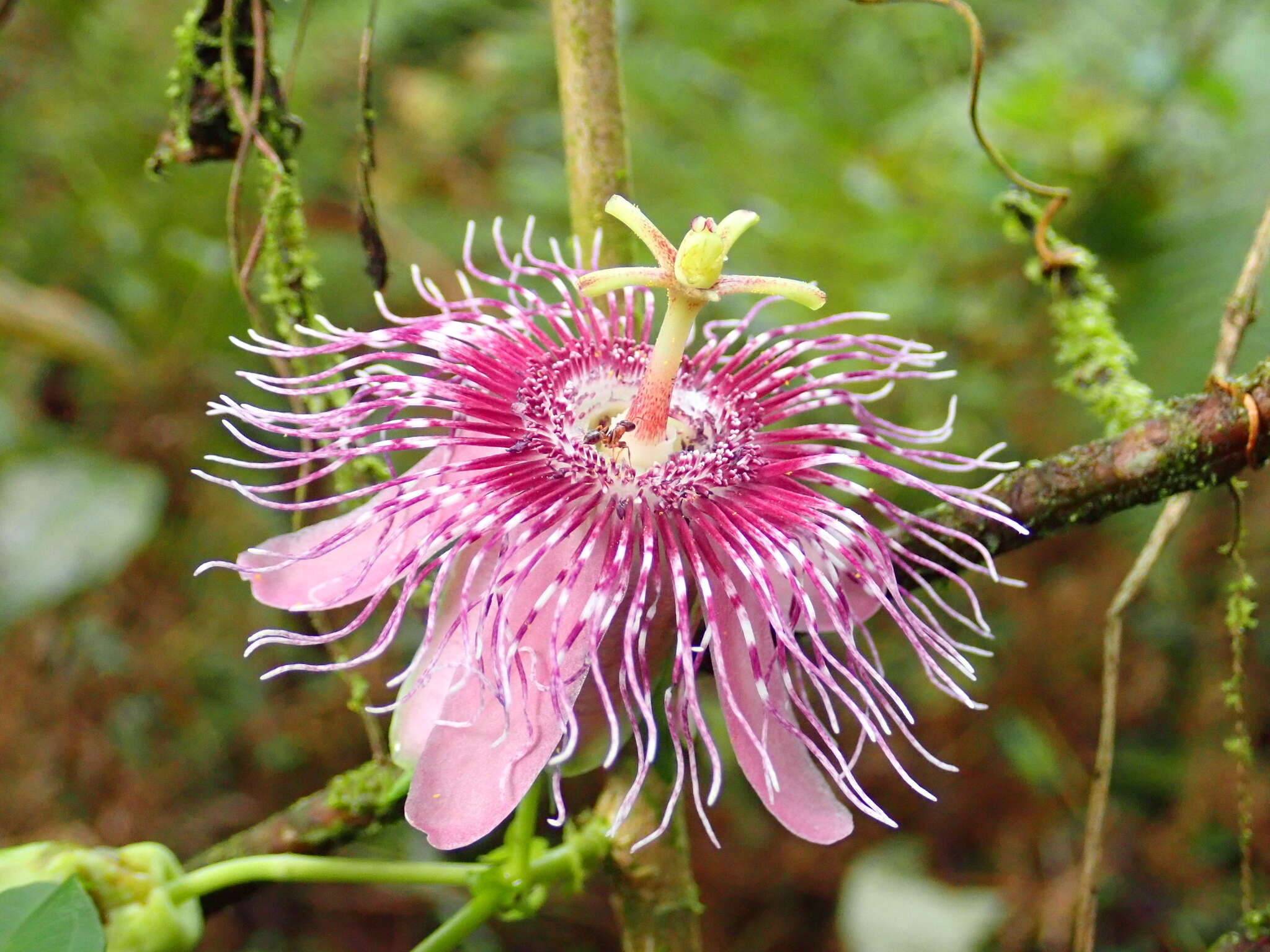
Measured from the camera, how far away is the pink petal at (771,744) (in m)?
0.77

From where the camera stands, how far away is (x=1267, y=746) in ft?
7.63

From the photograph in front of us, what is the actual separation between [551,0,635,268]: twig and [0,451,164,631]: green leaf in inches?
56.5

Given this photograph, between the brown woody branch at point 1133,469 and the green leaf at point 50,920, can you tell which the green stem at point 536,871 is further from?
the brown woody branch at point 1133,469

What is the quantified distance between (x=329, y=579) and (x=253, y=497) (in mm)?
114

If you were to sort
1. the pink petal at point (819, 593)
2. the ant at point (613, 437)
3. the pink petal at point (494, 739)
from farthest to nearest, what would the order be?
the ant at point (613, 437) → the pink petal at point (819, 593) → the pink petal at point (494, 739)

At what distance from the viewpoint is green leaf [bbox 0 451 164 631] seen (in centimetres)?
204

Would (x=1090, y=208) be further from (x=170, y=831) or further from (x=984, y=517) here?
(x=170, y=831)

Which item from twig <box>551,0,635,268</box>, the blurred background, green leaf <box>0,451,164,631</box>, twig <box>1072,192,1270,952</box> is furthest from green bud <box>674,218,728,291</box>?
green leaf <box>0,451,164,631</box>

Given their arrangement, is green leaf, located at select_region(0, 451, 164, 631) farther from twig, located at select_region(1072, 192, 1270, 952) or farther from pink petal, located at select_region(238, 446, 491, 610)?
twig, located at select_region(1072, 192, 1270, 952)

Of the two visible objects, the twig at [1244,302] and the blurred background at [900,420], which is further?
the blurred background at [900,420]

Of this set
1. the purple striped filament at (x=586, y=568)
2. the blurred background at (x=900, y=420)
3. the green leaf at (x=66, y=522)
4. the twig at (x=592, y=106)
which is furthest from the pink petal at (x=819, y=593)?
the green leaf at (x=66, y=522)

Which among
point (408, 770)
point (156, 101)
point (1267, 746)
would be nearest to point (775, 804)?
point (408, 770)

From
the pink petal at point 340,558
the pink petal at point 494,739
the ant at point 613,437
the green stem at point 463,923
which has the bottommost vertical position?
the green stem at point 463,923

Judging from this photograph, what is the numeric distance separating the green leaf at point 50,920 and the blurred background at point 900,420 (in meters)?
1.25
